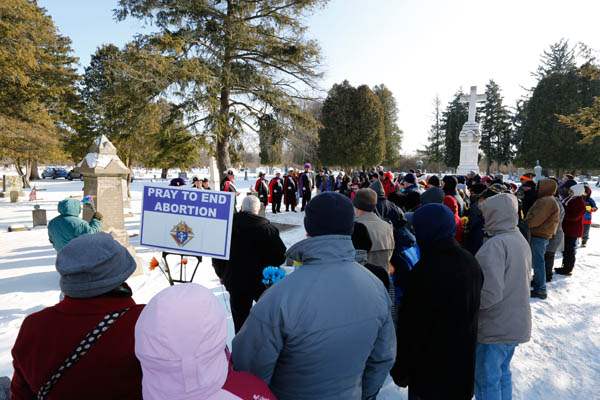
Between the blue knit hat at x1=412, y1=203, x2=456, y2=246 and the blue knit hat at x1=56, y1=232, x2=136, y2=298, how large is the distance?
1876 millimetres

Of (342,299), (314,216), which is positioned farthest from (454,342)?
(314,216)

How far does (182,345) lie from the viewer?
102 cm

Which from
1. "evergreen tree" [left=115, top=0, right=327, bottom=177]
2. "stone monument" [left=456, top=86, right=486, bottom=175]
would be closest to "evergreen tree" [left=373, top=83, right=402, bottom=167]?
"stone monument" [left=456, top=86, right=486, bottom=175]

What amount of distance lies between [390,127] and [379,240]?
132 feet

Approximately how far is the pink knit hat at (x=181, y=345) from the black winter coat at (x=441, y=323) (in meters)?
1.64

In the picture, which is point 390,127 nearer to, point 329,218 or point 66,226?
point 66,226

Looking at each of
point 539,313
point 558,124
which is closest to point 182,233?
point 539,313

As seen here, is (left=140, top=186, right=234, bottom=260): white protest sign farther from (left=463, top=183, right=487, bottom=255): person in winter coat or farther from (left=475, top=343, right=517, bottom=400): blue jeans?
(left=463, top=183, right=487, bottom=255): person in winter coat

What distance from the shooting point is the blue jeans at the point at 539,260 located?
5750 millimetres

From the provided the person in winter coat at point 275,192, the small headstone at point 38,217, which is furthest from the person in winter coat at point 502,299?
the small headstone at point 38,217

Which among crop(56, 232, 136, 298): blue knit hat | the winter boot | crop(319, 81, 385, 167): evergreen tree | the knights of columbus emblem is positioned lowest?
the winter boot

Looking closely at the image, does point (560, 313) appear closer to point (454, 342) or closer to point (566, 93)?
point (454, 342)

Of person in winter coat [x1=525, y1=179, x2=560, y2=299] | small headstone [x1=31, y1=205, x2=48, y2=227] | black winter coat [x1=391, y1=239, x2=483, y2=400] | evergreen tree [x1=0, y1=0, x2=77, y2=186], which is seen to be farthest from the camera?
small headstone [x1=31, y1=205, x2=48, y2=227]

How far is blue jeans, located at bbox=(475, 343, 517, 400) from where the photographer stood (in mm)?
2846
